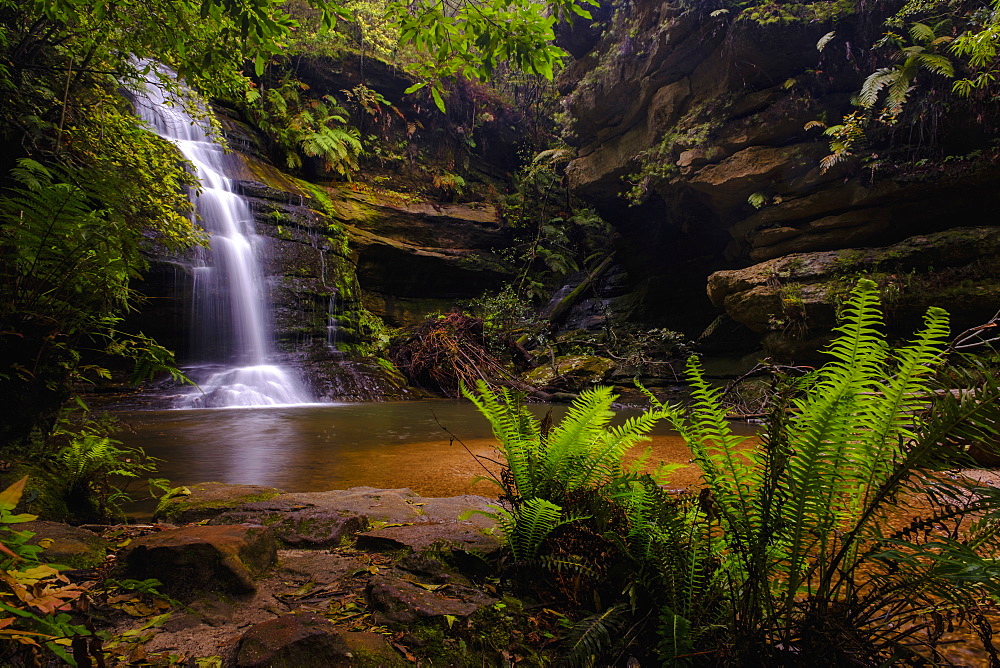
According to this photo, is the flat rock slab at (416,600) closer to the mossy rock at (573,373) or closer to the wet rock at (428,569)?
the wet rock at (428,569)

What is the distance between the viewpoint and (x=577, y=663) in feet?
4.17

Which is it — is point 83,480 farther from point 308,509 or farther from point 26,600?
point 26,600

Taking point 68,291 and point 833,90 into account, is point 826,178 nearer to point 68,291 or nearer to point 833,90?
point 833,90

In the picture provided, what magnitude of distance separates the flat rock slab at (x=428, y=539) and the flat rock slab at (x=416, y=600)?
0.28 metres

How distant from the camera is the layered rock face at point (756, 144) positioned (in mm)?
9023

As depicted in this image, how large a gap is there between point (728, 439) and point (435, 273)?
15.8m

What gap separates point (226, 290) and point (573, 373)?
9099mm

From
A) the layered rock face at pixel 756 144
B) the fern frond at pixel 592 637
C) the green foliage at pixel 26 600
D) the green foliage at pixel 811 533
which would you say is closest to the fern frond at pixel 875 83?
the layered rock face at pixel 756 144

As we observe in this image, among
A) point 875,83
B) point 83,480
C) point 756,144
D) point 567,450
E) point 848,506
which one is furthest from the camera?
point 756,144

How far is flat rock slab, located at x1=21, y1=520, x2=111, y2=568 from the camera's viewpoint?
61.9 inches

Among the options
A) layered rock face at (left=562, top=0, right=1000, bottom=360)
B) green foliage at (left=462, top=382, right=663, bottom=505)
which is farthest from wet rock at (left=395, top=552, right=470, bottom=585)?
layered rock face at (left=562, top=0, right=1000, bottom=360)

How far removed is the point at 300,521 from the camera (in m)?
2.31

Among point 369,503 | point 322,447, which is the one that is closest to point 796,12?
point 322,447

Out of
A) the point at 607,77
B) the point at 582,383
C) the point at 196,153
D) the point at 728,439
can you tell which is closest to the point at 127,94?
the point at 196,153
